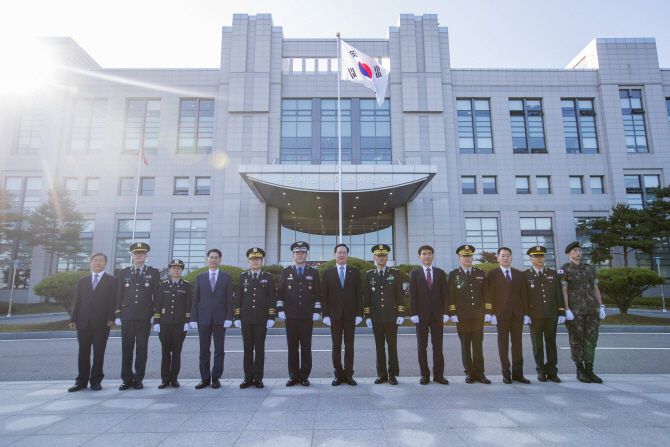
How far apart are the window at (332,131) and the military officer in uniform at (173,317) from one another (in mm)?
25788

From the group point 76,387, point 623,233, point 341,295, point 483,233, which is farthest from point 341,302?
point 623,233

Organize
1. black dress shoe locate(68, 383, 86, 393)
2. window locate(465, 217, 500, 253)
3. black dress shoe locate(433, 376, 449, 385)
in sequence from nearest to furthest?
black dress shoe locate(68, 383, 86, 393), black dress shoe locate(433, 376, 449, 385), window locate(465, 217, 500, 253)

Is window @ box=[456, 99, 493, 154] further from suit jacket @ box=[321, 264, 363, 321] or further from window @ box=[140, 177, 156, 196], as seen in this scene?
suit jacket @ box=[321, 264, 363, 321]

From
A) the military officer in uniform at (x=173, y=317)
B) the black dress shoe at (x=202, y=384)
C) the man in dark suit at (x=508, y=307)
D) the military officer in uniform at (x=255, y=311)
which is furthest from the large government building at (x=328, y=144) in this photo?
the black dress shoe at (x=202, y=384)

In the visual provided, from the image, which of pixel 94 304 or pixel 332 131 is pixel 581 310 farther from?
pixel 332 131

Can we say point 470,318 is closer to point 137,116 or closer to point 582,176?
point 582,176

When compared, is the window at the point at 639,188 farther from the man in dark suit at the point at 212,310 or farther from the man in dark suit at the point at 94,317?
the man in dark suit at the point at 94,317

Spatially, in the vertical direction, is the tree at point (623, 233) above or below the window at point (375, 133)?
below

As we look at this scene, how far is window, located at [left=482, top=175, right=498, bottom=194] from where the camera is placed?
3259cm

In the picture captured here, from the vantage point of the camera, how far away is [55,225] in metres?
30.0

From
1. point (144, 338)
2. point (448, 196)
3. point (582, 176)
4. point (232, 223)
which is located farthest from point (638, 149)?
point (144, 338)

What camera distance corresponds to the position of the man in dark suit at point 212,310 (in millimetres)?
6105

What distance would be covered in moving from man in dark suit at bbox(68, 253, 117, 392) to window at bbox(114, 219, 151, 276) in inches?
1104

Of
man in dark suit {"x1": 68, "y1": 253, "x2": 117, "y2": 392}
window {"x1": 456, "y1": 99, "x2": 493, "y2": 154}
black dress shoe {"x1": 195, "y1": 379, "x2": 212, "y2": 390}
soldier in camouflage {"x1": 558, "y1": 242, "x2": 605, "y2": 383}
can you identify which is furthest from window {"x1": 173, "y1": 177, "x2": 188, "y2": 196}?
soldier in camouflage {"x1": 558, "y1": 242, "x2": 605, "y2": 383}
